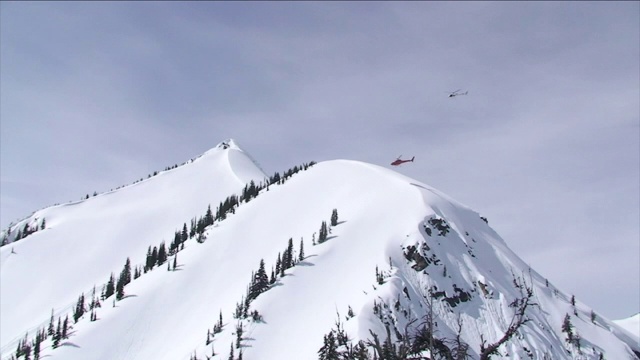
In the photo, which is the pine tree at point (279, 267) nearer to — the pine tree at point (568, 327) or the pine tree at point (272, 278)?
the pine tree at point (272, 278)

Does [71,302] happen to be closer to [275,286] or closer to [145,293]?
[145,293]

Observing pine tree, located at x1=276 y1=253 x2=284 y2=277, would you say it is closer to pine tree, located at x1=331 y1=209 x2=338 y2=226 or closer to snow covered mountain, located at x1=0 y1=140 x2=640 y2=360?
snow covered mountain, located at x1=0 y1=140 x2=640 y2=360

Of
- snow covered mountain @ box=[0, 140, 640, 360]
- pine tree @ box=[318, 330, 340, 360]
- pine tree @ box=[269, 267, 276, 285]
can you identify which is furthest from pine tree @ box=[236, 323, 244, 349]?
pine tree @ box=[318, 330, 340, 360]

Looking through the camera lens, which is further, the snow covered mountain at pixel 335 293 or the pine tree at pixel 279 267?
the pine tree at pixel 279 267

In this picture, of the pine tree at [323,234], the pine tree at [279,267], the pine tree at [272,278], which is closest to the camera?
the pine tree at [272,278]

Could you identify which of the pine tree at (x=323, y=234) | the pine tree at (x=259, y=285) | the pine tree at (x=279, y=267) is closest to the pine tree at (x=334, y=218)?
the pine tree at (x=323, y=234)

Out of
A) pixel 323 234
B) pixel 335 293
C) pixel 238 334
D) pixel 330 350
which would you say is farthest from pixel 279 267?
pixel 330 350

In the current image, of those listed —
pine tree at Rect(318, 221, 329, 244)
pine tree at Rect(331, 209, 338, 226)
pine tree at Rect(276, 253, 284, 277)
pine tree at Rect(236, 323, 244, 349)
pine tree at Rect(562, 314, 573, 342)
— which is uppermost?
pine tree at Rect(331, 209, 338, 226)

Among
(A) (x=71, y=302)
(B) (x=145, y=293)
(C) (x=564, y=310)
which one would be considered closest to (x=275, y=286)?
(B) (x=145, y=293)

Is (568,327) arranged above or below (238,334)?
below

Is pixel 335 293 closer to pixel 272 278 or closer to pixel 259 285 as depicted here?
pixel 272 278

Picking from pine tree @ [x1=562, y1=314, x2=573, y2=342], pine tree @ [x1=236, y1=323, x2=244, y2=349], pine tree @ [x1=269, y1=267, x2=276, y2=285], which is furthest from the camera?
pine tree @ [x1=269, y1=267, x2=276, y2=285]

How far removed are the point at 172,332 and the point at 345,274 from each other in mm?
49906

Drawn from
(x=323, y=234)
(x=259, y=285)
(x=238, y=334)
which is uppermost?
(x=323, y=234)
